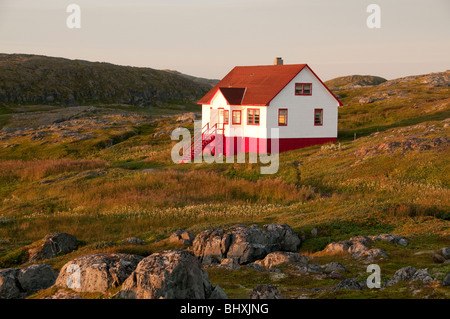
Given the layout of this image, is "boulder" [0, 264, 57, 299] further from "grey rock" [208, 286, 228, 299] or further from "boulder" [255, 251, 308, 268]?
"boulder" [255, 251, 308, 268]

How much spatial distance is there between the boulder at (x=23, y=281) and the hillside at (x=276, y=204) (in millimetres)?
1676

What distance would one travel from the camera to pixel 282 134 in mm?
50219

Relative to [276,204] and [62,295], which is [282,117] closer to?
[276,204]

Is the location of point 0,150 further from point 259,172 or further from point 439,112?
point 439,112

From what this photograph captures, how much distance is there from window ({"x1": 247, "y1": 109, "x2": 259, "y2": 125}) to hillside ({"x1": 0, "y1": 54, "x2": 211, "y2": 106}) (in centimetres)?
8843

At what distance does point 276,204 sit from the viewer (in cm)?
3033

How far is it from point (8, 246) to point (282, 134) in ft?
107

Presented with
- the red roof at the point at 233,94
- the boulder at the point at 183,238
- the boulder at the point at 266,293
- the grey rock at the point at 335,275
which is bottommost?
the boulder at the point at 183,238

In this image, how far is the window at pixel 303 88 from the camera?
51000 mm

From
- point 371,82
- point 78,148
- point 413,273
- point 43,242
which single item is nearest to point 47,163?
point 78,148

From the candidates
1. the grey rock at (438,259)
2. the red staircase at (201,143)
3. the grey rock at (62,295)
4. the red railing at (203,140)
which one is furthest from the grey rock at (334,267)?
the red railing at (203,140)

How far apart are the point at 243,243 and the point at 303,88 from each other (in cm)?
3578

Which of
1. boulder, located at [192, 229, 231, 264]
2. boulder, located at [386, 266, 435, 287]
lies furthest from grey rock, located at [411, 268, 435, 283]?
boulder, located at [192, 229, 231, 264]

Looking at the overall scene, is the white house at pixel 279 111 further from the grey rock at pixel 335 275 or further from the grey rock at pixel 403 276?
the grey rock at pixel 403 276
